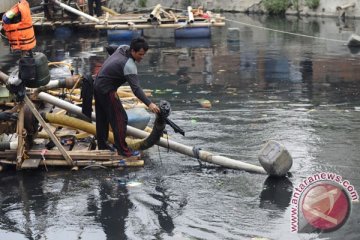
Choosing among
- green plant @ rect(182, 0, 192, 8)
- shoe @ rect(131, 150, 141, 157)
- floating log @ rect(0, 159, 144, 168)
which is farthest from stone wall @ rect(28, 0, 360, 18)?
floating log @ rect(0, 159, 144, 168)

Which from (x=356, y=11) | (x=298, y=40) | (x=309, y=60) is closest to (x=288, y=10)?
(x=356, y=11)

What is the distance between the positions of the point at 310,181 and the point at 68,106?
339 centimetres

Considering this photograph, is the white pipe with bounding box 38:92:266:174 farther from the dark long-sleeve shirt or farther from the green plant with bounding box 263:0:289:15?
the green plant with bounding box 263:0:289:15

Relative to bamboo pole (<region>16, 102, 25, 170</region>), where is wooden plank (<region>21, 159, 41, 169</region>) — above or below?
below

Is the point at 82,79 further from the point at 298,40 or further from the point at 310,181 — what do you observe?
the point at 298,40

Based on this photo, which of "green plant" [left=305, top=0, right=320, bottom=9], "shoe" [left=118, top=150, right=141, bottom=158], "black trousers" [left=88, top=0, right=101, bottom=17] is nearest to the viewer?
"shoe" [left=118, top=150, right=141, bottom=158]

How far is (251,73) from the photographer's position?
15500 millimetres

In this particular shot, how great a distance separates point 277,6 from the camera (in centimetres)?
3384

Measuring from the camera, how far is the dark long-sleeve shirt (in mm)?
7663

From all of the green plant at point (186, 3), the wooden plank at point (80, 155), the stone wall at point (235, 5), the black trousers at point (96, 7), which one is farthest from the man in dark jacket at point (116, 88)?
the green plant at point (186, 3)

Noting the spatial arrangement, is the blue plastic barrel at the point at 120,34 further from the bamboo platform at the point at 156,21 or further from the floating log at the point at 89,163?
the floating log at the point at 89,163

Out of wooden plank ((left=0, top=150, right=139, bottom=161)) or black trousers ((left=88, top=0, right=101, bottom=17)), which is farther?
black trousers ((left=88, top=0, right=101, bottom=17))

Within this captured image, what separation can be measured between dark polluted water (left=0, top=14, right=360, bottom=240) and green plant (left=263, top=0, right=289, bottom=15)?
17637 mm

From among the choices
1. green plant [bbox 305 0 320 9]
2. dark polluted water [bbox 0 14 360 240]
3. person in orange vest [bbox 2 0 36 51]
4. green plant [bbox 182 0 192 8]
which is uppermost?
person in orange vest [bbox 2 0 36 51]
